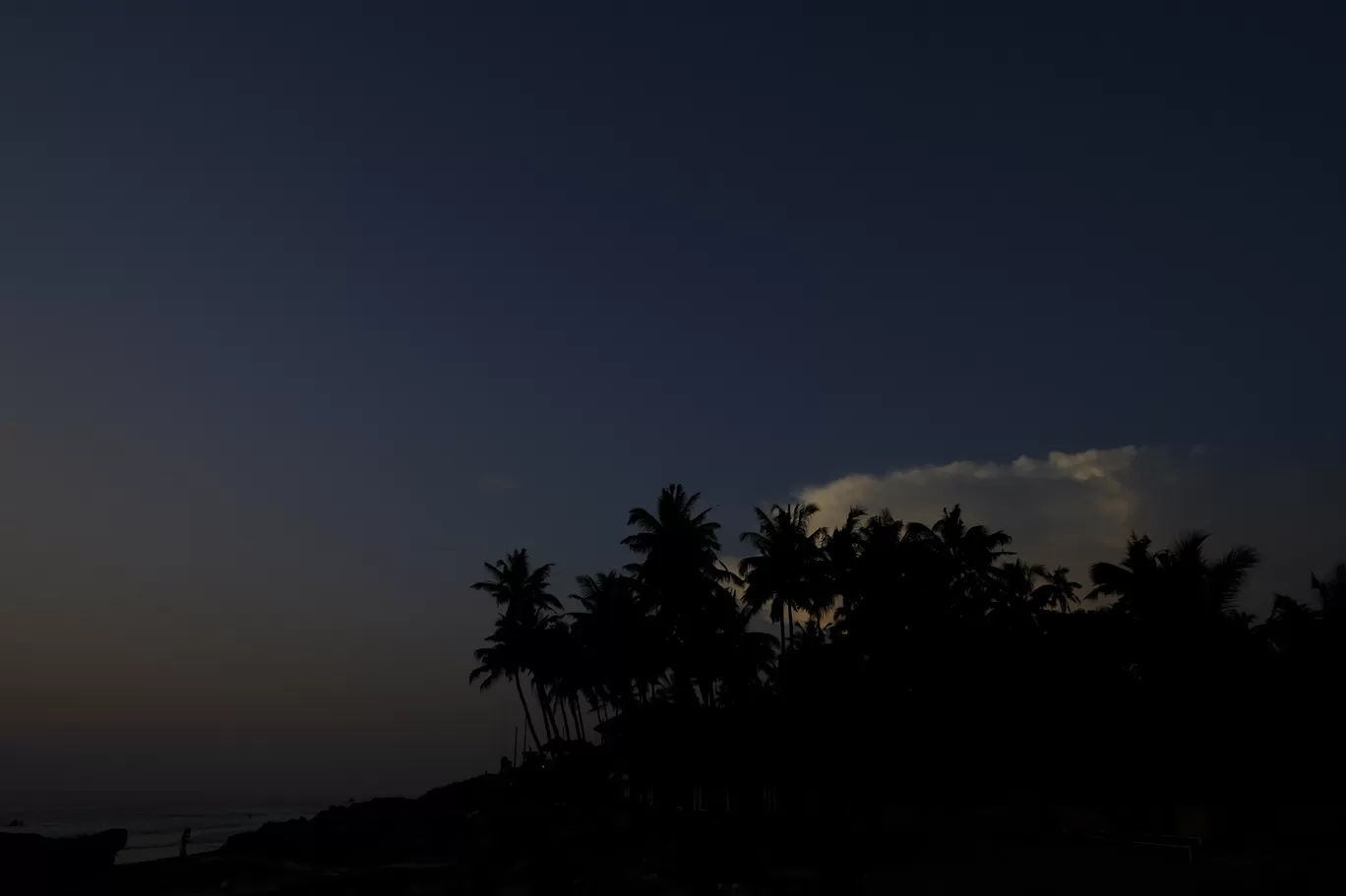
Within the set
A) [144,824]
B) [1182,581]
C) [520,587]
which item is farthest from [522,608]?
[144,824]

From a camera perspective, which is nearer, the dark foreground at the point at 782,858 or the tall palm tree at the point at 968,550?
the dark foreground at the point at 782,858

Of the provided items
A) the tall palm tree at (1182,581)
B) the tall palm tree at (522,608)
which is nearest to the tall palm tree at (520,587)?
the tall palm tree at (522,608)

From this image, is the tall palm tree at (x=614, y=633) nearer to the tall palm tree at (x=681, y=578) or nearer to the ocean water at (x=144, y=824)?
the tall palm tree at (x=681, y=578)

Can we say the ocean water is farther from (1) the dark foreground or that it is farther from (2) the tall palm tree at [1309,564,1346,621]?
(2) the tall palm tree at [1309,564,1346,621]

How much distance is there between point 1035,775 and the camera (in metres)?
34.4

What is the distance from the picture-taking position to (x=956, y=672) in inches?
1485

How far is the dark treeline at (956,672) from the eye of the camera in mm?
29703

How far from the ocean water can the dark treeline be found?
61.3m

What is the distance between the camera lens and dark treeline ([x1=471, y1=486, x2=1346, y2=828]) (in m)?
29.7

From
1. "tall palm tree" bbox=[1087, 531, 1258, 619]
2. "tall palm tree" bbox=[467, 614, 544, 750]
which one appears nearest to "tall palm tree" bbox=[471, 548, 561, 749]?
"tall palm tree" bbox=[467, 614, 544, 750]

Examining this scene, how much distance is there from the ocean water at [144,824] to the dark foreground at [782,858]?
154ft

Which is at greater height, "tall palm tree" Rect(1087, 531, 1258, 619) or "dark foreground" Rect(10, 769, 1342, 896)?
"tall palm tree" Rect(1087, 531, 1258, 619)

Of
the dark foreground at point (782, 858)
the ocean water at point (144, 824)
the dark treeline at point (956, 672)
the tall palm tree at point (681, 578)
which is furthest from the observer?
the ocean water at point (144, 824)

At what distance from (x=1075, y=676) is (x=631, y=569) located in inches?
830
